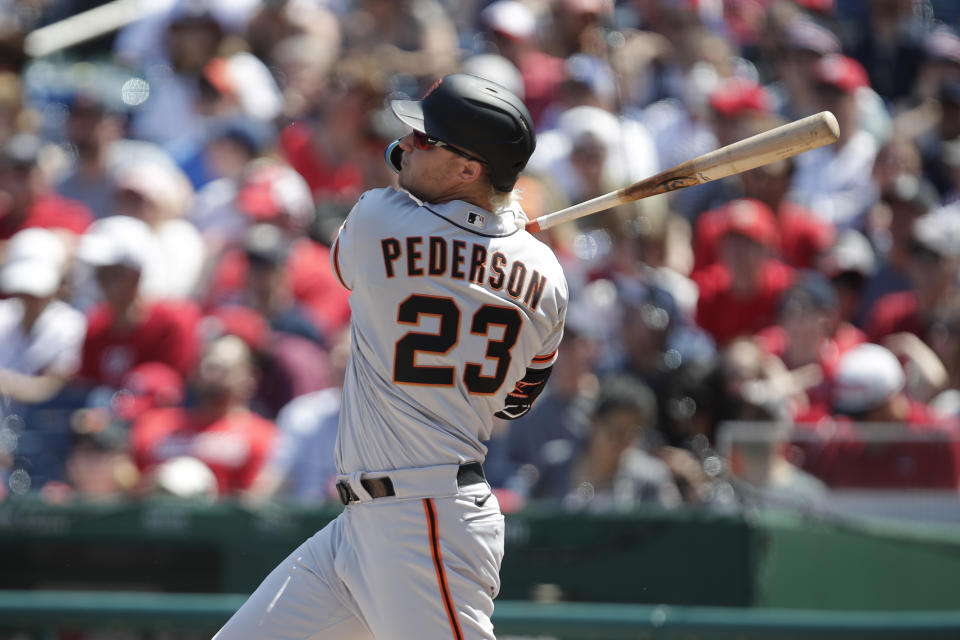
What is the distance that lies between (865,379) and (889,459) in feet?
2.01

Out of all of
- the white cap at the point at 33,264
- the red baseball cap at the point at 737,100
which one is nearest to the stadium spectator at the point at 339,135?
the white cap at the point at 33,264

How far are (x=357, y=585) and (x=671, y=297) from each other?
3627 mm

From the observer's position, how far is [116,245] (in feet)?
→ 22.4

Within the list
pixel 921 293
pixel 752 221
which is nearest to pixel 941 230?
pixel 921 293

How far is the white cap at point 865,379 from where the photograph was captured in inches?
225

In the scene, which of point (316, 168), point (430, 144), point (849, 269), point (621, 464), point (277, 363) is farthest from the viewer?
point (316, 168)

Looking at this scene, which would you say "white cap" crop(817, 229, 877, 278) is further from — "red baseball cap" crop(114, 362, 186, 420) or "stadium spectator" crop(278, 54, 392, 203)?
"red baseball cap" crop(114, 362, 186, 420)

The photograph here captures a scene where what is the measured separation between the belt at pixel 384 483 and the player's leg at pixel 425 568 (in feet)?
0.08

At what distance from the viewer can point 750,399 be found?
18.6ft

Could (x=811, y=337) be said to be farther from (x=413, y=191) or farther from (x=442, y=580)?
(x=442, y=580)

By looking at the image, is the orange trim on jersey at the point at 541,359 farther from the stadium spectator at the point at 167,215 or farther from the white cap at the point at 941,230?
the stadium spectator at the point at 167,215

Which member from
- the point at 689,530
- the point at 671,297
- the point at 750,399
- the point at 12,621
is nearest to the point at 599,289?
the point at 671,297

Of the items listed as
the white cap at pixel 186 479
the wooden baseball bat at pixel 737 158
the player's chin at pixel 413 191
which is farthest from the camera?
the white cap at pixel 186 479

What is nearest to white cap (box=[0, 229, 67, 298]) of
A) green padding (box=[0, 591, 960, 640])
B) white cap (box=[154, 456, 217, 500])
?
white cap (box=[154, 456, 217, 500])
